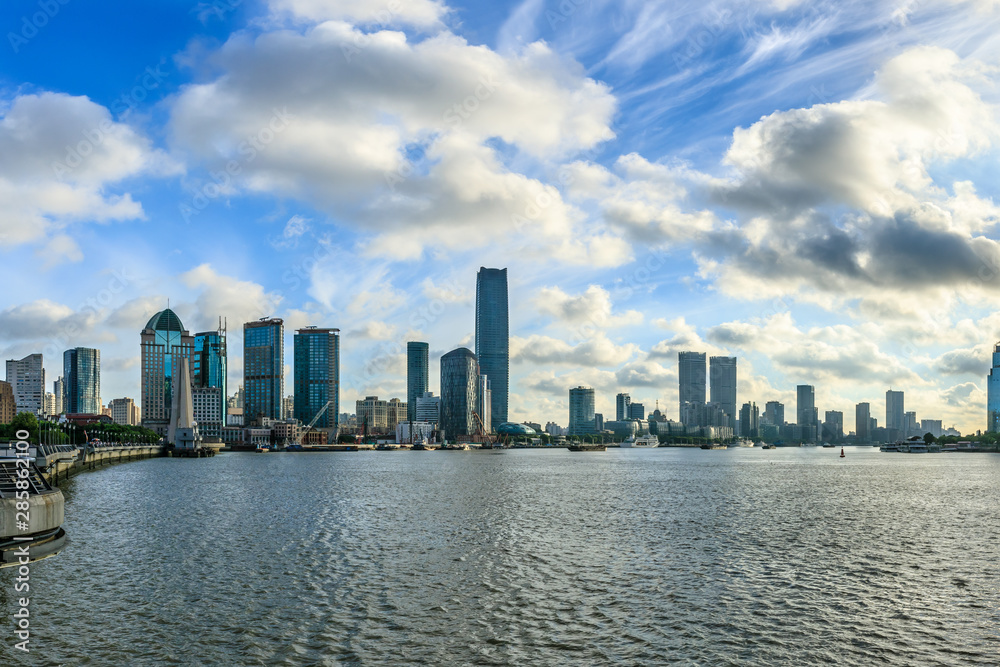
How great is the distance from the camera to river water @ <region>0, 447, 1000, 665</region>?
2955 centimetres

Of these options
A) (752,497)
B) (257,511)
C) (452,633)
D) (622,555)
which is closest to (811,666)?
(452,633)

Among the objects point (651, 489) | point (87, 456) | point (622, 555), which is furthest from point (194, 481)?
point (622, 555)

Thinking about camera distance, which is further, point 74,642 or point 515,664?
point 74,642

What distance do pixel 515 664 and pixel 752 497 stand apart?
76013 mm

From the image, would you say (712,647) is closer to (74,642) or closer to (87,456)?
(74,642)

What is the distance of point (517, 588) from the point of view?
132 ft

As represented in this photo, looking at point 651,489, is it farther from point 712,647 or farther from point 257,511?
point 712,647

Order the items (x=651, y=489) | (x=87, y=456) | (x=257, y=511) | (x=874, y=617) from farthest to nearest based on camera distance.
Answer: (x=87, y=456)
(x=651, y=489)
(x=257, y=511)
(x=874, y=617)

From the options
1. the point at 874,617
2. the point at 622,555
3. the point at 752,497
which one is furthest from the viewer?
the point at 752,497

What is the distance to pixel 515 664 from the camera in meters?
27.8

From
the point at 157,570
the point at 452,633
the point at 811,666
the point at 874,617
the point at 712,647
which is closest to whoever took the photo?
the point at 811,666

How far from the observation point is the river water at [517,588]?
96.9ft

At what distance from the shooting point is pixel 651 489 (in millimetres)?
111625

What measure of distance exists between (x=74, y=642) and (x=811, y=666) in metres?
29.4
